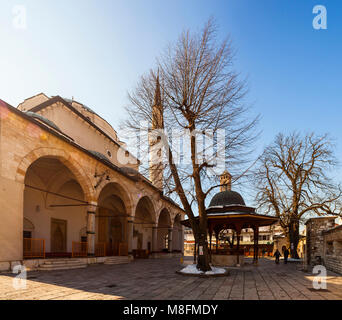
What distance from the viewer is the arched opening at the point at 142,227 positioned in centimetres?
2778

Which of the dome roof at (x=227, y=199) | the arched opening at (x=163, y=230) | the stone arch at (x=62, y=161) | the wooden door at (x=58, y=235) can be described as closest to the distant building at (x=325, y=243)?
the dome roof at (x=227, y=199)

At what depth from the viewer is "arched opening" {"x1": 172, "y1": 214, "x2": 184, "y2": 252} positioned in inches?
1565

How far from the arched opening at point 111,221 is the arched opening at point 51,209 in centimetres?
214

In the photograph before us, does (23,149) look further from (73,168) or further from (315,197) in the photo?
(315,197)

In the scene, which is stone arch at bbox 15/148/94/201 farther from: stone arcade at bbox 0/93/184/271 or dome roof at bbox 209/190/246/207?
dome roof at bbox 209/190/246/207

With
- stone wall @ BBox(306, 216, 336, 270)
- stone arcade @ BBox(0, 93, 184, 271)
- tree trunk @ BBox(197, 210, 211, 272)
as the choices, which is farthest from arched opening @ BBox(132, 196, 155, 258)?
tree trunk @ BBox(197, 210, 211, 272)

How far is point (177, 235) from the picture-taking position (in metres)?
41.2

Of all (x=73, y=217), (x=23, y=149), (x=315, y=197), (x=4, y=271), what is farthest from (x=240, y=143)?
(x=315, y=197)

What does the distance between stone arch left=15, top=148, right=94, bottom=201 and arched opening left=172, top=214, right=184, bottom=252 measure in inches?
941

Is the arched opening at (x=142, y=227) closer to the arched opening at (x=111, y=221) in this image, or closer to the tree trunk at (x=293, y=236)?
the arched opening at (x=111, y=221)

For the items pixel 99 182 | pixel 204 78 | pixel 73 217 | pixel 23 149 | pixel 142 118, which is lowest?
pixel 73 217

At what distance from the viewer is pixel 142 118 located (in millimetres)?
13820

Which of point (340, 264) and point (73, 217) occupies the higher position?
point (73, 217)

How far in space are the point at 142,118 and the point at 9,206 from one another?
6.43 metres
